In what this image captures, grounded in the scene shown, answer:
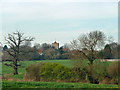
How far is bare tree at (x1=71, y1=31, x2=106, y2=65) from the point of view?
26.2 metres

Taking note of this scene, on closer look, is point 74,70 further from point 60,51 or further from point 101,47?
point 60,51

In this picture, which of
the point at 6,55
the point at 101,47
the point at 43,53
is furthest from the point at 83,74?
the point at 43,53

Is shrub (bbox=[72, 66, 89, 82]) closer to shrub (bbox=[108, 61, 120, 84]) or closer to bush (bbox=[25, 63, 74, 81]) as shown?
bush (bbox=[25, 63, 74, 81])

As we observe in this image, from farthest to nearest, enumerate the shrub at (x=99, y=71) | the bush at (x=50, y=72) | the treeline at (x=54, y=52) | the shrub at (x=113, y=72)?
the bush at (x=50, y=72)
the shrub at (x=99, y=71)
the treeline at (x=54, y=52)
the shrub at (x=113, y=72)

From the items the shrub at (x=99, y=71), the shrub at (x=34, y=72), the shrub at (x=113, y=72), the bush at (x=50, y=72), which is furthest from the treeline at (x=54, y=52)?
the shrub at (x=34, y=72)

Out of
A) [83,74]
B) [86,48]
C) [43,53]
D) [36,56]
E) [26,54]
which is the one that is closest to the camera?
[83,74]

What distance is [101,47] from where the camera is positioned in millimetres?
26641

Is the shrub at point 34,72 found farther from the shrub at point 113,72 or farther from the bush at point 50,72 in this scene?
the shrub at point 113,72

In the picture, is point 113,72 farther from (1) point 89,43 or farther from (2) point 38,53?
(2) point 38,53

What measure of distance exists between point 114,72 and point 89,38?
257 inches

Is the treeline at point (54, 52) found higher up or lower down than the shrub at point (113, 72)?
higher up

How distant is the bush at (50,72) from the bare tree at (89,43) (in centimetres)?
340

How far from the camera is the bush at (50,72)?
24.4 meters

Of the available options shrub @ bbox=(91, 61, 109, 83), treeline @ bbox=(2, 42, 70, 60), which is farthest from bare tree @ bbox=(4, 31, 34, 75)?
shrub @ bbox=(91, 61, 109, 83)
